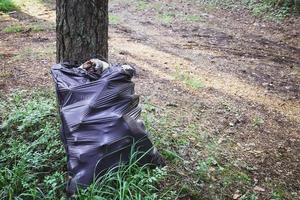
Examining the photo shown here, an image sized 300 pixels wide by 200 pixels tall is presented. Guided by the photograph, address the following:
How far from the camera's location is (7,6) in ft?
Answer: 26.9

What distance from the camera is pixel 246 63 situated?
18.8ft

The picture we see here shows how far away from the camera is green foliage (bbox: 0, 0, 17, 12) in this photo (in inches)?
320

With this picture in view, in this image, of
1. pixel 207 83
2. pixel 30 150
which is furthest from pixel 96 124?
pixel 207 83

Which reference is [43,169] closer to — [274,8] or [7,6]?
[7,6]

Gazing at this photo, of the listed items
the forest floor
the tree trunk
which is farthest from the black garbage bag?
the forest floor

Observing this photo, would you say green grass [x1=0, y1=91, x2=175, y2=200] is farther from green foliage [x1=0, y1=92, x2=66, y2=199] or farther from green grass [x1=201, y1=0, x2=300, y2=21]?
green grass [x1=201, y1=0, x2=300, y2=21]

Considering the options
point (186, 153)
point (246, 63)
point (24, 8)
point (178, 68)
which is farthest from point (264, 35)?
point (24, 8)

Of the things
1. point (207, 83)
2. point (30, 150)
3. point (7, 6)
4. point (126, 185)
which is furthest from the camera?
point (7, 6)

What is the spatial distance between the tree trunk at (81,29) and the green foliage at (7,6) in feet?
18.5

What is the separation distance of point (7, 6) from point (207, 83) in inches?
212

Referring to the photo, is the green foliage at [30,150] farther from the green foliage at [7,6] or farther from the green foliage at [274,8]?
the green foliage at [274,8]

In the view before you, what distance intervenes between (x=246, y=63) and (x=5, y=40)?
3.95 metres

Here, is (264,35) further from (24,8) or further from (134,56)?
(24,8)

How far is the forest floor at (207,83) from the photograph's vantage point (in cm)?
325
